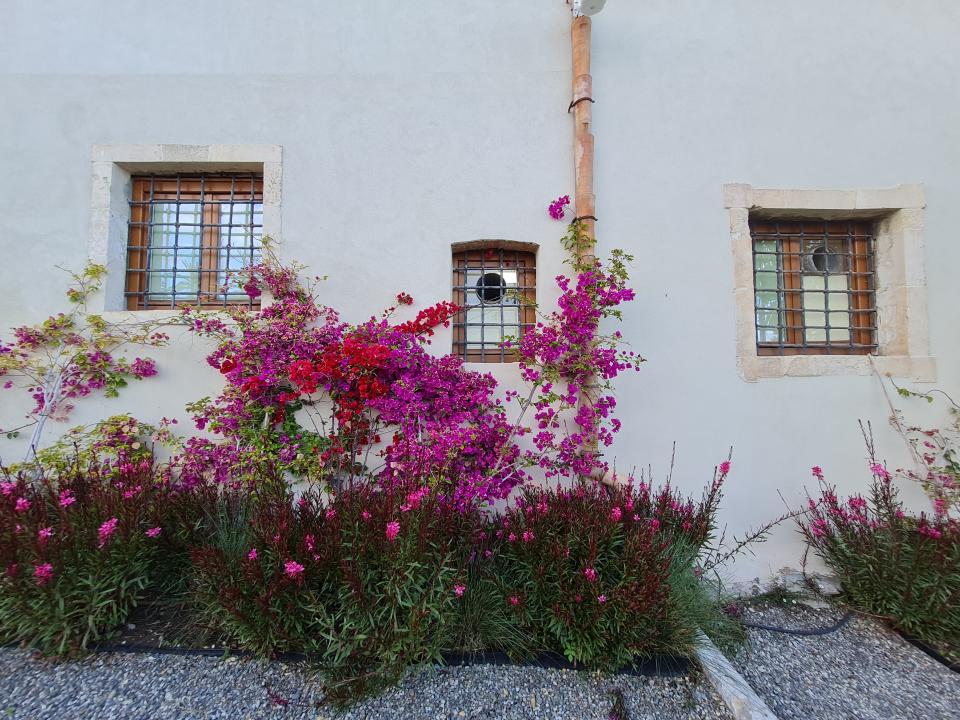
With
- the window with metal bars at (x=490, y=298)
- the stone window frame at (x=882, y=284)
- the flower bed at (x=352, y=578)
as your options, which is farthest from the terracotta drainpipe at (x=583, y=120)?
the flower bed at (x=352, y=578)

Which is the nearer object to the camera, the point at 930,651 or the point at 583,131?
the point at 930,651

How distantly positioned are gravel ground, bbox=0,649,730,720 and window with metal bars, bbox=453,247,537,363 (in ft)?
6.23

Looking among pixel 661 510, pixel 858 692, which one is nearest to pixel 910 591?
pixel 858 692

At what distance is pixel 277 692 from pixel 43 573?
3.38 feet

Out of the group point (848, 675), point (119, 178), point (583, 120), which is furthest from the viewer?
point (119, 178)

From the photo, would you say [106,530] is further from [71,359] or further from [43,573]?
[71,359]

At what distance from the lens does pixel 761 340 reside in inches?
131

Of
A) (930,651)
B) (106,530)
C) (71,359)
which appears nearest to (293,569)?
(106,530)

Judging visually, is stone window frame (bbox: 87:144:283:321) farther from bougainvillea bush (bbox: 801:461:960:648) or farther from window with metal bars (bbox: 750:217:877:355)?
bougainvillea bush (bbox: 801:461:960:648)

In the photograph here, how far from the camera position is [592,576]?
190cm

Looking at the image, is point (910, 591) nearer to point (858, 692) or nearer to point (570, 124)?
point (858, 692)

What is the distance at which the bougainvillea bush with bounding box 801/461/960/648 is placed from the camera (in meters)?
2.38

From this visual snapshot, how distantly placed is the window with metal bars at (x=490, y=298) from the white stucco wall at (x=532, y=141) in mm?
188

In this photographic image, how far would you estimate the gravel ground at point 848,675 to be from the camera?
6.61 feet
